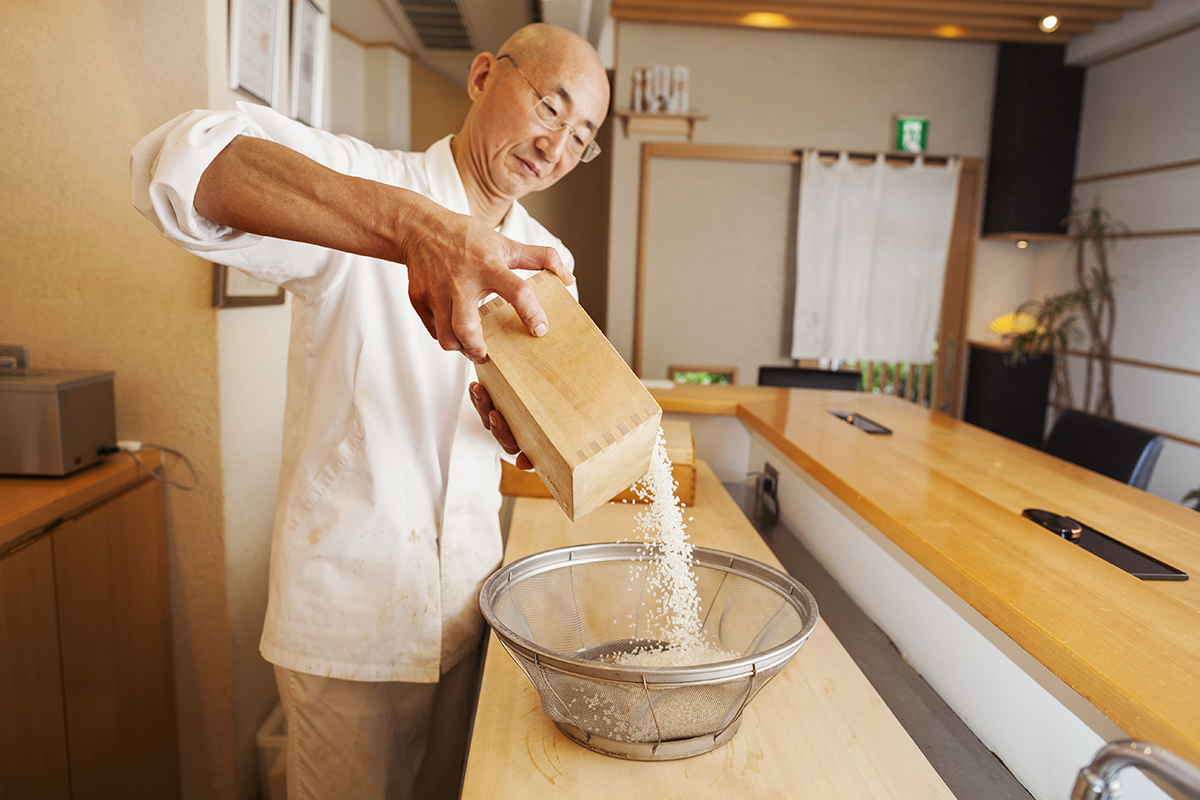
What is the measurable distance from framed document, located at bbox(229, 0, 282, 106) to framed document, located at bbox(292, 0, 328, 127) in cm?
14

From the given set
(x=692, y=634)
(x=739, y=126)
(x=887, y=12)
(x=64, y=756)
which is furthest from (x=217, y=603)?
(x=887, y=12)

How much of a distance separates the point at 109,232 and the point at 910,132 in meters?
4.31

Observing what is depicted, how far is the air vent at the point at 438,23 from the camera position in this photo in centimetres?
355

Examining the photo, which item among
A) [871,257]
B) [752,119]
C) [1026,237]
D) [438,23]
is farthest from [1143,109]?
[438,23]

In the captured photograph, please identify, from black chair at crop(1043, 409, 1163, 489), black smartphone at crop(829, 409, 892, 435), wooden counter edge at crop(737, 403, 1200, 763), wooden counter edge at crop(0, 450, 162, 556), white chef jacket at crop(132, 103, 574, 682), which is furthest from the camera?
black chair at crop(1043, 409, 1163, 489)

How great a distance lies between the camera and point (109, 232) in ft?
5.41

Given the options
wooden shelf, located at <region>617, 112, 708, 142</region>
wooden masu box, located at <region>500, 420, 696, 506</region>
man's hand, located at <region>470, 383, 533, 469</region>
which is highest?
wooden shelf, located at <region>617, 112, 708, 142</region>

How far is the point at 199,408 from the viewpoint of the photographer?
1.72m

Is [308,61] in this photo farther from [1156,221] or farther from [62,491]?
[1156,221]

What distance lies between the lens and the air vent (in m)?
3.55

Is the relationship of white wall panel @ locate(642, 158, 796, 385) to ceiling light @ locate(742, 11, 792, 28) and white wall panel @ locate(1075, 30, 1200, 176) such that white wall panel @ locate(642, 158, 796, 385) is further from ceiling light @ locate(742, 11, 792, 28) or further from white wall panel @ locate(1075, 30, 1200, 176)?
white wall panel @ locate(1075, 30, 1200, 176)

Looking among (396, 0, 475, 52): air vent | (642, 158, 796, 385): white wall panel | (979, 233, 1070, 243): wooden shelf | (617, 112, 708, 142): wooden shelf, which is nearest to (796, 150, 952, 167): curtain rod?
(642, 158, 796, 385): white wall panel

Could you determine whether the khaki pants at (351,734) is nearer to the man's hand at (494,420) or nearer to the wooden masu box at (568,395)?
the man's hand at (494,420)

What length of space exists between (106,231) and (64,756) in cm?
112
